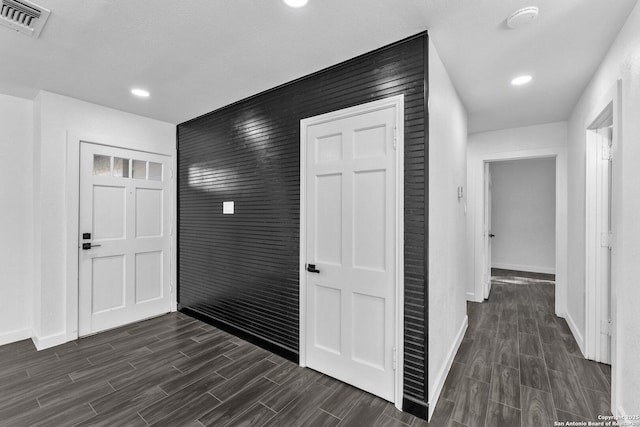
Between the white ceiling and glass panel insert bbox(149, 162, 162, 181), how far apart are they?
3.32ft

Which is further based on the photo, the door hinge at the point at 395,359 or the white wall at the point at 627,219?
the door hinge at the point at 395,359

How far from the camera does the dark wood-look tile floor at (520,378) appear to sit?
2.00 meters

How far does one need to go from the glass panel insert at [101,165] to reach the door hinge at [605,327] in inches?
212

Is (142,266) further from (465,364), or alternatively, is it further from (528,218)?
(528,218)

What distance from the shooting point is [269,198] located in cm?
294

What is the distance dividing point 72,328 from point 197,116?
2.80m

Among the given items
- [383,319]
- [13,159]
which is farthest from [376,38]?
[13,159]

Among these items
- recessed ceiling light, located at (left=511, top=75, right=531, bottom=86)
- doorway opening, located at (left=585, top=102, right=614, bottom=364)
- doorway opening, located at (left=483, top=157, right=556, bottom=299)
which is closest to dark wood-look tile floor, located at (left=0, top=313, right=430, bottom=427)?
doorway opening, located at (left=585, top=102, right=614, bottom=364)

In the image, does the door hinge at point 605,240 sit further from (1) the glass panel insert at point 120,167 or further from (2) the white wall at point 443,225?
(1) the glass panel insert at point 120,167

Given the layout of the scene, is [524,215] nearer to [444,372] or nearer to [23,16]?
[444,372]

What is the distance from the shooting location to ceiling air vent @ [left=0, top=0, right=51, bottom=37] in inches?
68.1

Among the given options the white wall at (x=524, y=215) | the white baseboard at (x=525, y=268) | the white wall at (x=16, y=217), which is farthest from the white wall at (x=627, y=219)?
the white baseboard at (x=525, y=268)

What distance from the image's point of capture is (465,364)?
2.67 m

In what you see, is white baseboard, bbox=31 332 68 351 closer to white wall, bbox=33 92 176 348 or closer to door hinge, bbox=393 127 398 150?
white wall, bbox=33 92 176 348
